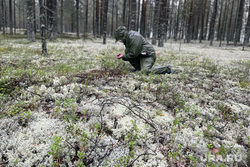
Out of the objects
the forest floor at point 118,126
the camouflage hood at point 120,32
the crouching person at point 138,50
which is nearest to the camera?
the forest floor at point 118,126

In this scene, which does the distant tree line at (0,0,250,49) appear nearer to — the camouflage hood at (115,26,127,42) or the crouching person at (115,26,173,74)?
the camouflage hood at (115,26,127,42)

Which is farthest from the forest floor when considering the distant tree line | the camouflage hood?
the distant tree line

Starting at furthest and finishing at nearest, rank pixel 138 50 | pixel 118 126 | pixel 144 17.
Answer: pixel 144 17
pixel 138 50
pixel 118 126

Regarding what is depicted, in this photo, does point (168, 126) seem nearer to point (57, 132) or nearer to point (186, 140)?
point (186, 140)

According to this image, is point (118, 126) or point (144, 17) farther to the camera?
point (144, 17)

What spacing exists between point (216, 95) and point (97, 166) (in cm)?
380

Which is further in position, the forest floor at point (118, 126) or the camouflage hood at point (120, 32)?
the camouflage hood at point (120, 32)

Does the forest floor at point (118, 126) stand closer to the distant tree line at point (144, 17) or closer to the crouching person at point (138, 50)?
the crouching person at point (138, 50)

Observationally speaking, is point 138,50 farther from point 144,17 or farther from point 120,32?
point 144,17

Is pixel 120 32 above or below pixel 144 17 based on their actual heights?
below

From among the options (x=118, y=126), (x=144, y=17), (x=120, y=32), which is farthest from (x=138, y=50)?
(x=144, y=17)

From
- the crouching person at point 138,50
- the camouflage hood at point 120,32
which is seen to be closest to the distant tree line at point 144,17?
the camouflage hood at point 120,32

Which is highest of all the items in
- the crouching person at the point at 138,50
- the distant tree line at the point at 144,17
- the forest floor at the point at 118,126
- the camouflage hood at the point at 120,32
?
the distant tree line at the point at 144,17

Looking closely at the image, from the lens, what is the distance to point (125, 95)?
3.85 m
